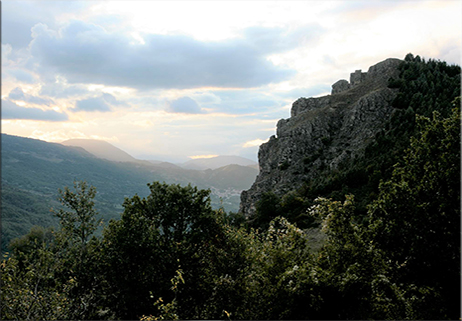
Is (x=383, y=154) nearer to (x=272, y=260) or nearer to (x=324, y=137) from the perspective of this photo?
(x=324, y=137)

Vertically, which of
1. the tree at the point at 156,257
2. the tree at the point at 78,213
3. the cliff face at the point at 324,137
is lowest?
the tree at the point at 156,257

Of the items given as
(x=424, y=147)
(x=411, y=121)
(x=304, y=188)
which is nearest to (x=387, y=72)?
(x=411, y=121)

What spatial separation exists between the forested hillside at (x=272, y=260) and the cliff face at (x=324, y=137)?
64949mm

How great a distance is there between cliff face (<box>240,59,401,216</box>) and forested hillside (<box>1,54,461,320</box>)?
64.9m

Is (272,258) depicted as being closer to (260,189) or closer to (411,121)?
(411,121)

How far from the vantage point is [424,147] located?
16.9m

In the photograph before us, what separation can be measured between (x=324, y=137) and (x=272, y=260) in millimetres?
88021

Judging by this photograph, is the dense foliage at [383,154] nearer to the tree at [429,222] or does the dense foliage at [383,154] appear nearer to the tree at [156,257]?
the tree at [156,257]

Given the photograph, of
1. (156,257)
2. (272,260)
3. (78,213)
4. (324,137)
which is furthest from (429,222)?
(324,137)

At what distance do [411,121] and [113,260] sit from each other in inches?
3101

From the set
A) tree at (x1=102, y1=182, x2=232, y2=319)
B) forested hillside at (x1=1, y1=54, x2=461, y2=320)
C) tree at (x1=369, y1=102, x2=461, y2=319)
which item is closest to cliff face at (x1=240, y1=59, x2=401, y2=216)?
tree at (x1=102, y1=182, x2=232, y2=319)

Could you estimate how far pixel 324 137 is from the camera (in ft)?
325

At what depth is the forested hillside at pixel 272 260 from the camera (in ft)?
47.2

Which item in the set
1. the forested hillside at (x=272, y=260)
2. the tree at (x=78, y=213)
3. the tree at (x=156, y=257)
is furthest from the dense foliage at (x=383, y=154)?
the tree at (x=78, y=213)
